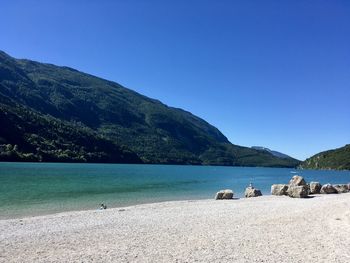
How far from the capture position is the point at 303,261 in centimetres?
1298

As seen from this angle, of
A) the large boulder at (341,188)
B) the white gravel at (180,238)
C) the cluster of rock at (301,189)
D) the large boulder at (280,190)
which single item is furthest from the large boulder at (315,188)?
the white gravel at (180,238)

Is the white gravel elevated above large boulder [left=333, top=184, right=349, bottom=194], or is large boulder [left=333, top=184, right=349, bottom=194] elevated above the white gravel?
→ large boulder [left=333, top=184, right=349, bottom=194]

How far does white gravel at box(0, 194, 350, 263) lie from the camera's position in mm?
13587

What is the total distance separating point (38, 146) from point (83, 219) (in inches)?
6182

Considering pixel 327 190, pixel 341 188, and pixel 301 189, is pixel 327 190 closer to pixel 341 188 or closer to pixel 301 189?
pixel 341 188

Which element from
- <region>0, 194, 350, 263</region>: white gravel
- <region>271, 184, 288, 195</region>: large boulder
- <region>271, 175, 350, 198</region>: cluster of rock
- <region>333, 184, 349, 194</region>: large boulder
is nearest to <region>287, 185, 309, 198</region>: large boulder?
<region>271, 175, 350, 198</region>: cluster of rock

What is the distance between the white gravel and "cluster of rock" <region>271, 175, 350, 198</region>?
50.7ft

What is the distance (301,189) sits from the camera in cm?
4044

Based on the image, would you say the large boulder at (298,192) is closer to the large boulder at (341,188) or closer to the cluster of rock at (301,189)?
the cluster of rock at (301,189)

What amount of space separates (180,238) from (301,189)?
27.0 m

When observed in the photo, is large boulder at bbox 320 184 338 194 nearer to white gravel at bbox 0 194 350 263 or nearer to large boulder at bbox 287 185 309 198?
large boulder at bbox 287 185 309 198

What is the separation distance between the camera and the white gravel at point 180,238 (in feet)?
44.6

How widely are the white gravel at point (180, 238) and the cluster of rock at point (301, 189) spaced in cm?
1546

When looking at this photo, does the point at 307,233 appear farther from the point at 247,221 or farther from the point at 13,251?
the point at 13,251
